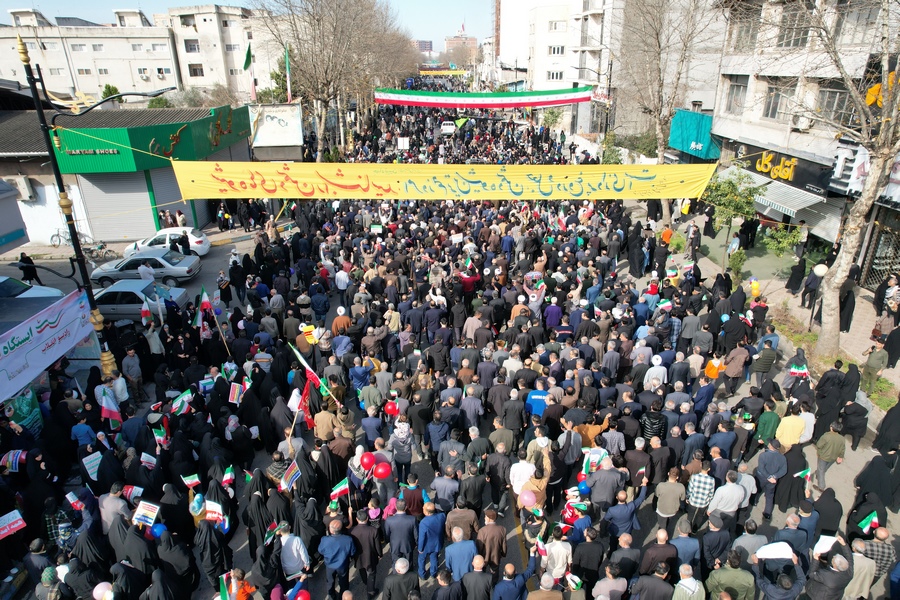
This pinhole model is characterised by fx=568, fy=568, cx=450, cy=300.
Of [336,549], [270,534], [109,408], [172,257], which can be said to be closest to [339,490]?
[336,549]

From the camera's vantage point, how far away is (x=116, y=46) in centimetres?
5541

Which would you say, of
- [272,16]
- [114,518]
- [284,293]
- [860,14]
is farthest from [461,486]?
[272,16]

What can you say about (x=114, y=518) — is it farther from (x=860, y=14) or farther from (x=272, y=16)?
(x=272, y=16)

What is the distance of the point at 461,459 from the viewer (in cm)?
755

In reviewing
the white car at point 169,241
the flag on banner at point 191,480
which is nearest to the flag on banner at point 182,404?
the flag on banner at point 191,480

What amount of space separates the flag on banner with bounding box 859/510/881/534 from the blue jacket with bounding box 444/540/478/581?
464 cm

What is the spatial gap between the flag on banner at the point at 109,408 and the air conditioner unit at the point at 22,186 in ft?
52.8

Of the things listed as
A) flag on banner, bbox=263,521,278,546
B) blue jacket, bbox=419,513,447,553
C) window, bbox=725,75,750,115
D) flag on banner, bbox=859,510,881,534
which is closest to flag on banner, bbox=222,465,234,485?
flag on banner, bbox=263,521,278,546

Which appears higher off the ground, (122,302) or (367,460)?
(367,460)

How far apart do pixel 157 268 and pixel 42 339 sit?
7469 mm

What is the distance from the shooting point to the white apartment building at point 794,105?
1605cm

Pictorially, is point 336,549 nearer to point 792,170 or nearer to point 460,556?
point 460,556

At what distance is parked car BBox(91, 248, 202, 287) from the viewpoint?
16.2 meters

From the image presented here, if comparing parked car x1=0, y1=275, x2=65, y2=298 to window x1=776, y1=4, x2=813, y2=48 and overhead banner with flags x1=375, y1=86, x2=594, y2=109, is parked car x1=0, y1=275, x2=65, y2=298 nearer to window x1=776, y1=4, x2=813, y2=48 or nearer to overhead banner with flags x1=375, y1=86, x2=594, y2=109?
window x1=776, y1=4, x2=813, y2=48
